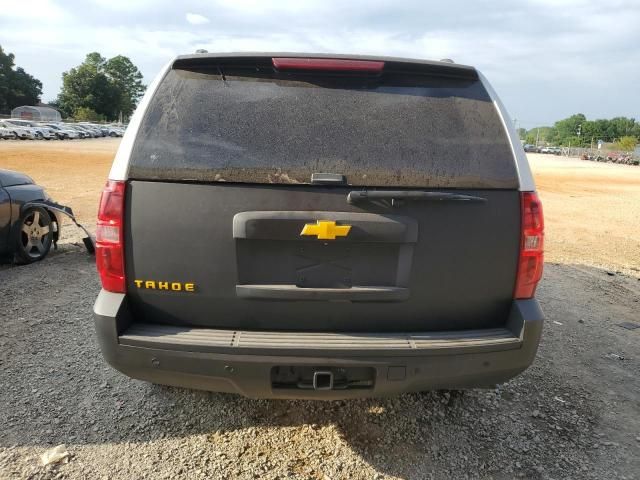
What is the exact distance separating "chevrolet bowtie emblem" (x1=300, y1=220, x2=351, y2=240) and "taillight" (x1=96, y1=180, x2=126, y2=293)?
86 centimetres

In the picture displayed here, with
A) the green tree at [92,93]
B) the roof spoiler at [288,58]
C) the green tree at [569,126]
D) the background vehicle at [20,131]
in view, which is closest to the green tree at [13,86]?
the green tree at [92,93]

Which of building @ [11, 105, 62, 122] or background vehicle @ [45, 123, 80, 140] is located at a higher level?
building @ [11, 105, 62, 122]

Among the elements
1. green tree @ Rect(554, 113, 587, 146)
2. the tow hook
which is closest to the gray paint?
the tow hook

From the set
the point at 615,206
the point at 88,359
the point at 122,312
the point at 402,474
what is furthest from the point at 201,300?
the point at 615,206

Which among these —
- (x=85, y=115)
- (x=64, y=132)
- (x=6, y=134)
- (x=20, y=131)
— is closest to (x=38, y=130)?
(x=20, y=131)

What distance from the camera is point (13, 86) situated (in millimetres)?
95812

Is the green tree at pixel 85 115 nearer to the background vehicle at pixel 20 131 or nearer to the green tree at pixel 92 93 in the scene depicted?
the green tree at pixel 92 93

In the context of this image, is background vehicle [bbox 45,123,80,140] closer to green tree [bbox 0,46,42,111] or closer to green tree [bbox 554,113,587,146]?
green tree [bbox 0,46,42,111]

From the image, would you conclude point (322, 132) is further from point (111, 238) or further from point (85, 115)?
point (85, 115)

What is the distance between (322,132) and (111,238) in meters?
1.12

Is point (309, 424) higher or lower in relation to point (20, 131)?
higher

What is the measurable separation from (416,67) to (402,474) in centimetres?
211

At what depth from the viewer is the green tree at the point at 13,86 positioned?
309 ft

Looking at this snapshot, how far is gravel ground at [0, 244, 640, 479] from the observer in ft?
9.05
